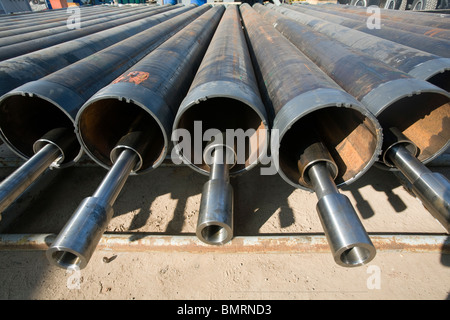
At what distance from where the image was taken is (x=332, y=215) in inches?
42.8

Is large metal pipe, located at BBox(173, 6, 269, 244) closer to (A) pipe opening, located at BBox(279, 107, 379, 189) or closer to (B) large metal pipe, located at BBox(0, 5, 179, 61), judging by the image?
(A) pipe opening, located at BBox(279, 107, 379, 189)

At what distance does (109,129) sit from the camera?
1854 mm

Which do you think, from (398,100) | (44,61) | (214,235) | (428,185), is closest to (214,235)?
(214,235)

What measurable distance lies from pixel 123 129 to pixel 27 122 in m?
0.74

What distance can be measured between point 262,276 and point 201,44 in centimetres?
274

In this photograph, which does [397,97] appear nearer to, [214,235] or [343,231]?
[343,231]

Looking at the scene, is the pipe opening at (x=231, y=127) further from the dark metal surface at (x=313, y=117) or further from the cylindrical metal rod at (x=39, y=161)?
the cylindrical metal rod at (x=39, y=161)

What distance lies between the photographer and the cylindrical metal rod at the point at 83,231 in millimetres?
968

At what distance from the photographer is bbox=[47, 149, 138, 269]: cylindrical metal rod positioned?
97 cm

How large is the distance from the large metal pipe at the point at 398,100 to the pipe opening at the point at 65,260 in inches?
67.2

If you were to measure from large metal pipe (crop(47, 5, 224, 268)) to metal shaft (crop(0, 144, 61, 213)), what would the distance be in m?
0.34

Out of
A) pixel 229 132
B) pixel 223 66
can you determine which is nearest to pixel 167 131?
pixel 229 132

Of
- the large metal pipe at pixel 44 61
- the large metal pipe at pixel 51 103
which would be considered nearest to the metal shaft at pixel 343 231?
the large metal pipe at pixel 51 103
